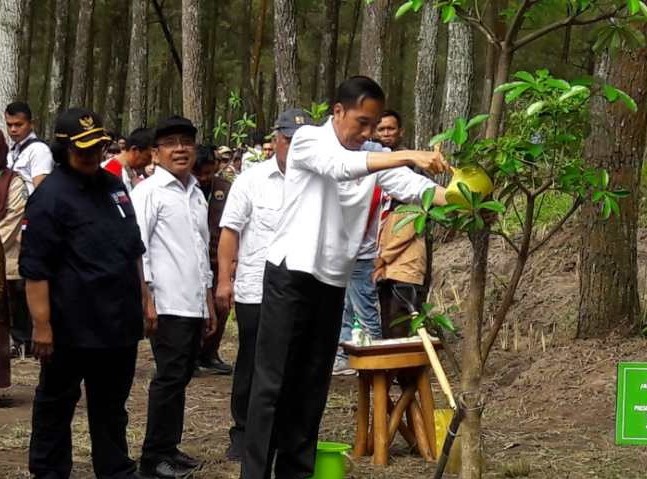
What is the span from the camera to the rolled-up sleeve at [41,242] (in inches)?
215

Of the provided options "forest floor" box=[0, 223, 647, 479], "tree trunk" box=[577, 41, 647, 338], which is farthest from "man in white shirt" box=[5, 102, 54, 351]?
"tree trunk" box=[577, 41, 647, 338]

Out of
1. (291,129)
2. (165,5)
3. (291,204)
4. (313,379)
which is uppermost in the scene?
(165,5)

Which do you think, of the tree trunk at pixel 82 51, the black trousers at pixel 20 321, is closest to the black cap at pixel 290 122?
the black trousers at pixel 20 321

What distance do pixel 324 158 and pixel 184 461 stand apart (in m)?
2.37

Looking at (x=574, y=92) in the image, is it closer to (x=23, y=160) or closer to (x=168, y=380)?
(x=168, y=380)

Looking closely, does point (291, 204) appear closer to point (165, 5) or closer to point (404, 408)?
point (404, 408)

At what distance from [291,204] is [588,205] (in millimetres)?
4055

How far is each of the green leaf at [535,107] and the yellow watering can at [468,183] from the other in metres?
0.38

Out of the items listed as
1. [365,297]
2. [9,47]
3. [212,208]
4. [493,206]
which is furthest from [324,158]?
[9,47]

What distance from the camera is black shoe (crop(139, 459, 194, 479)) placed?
631 centimetres

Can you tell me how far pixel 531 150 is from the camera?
4.57 meters

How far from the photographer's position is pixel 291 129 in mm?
6277

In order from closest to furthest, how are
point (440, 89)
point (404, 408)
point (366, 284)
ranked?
point (404, 408)
point (366, 284)
point (440, 89)

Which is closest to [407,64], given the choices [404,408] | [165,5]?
[165,5]
